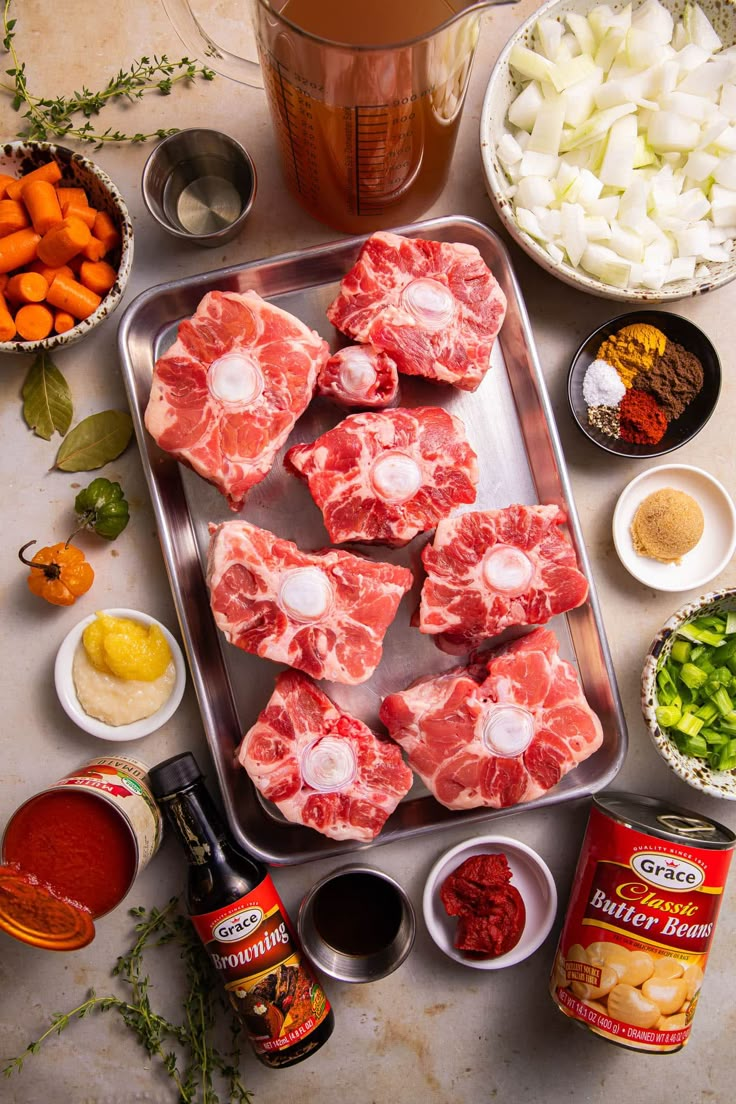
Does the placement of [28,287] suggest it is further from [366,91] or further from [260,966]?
[260,966]

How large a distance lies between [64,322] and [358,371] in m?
1.06

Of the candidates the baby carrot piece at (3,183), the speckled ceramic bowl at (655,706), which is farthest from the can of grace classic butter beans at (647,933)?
the baby carrot piece at (3,183)

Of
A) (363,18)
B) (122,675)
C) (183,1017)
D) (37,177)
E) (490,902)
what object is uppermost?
(363,18)

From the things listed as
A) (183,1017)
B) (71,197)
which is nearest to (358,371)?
(71,197)

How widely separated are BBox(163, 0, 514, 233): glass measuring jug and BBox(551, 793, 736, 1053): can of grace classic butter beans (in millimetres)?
2246

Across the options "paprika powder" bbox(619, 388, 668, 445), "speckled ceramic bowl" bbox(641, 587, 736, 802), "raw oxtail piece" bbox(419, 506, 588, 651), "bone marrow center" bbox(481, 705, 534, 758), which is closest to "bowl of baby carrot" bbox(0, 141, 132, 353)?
"raw oxtail piece" bbox(419, 506, 588, 651)

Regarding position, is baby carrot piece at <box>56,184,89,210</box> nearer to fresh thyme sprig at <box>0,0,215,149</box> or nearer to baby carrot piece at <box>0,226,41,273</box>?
baby carrot piece at <box>0,226,41,273</box>

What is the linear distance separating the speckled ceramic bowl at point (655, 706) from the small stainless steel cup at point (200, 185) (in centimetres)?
212

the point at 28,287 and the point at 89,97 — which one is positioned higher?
the point at 89,97

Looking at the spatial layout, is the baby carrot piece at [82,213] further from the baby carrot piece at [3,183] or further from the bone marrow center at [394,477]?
the bone marrow center at [394,477]

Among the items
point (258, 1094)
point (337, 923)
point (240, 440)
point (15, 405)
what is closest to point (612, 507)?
point (240, 440)

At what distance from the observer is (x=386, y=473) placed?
2.81 meters

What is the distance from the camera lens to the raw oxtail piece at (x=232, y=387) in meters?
2.79

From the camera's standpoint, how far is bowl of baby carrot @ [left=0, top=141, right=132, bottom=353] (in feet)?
9.38
